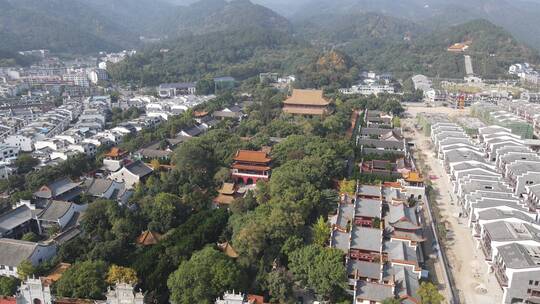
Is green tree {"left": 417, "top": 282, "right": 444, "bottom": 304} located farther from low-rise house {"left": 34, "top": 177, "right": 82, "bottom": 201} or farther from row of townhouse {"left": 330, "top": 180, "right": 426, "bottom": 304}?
low-rise house {"left": 34, "top": 177, "right": 82, "bottom": 201}

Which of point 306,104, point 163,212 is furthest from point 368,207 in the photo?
point 306,104

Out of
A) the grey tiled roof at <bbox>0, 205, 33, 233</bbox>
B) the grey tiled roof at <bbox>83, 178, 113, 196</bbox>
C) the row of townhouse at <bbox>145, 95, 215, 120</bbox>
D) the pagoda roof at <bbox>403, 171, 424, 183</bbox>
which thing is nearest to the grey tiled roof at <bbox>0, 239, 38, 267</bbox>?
the grey tiled roof at <bbox>0, 205, 33, 233</bbox>

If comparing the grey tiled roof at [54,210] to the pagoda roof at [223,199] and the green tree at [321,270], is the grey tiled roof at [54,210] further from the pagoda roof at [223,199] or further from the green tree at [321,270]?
the green tree at [321,270]

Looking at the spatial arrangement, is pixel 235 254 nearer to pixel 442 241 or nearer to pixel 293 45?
pixel 442 241

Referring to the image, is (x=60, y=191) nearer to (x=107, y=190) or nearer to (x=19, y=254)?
(x=107, y=190)

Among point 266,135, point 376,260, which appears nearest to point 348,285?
point 376,260
